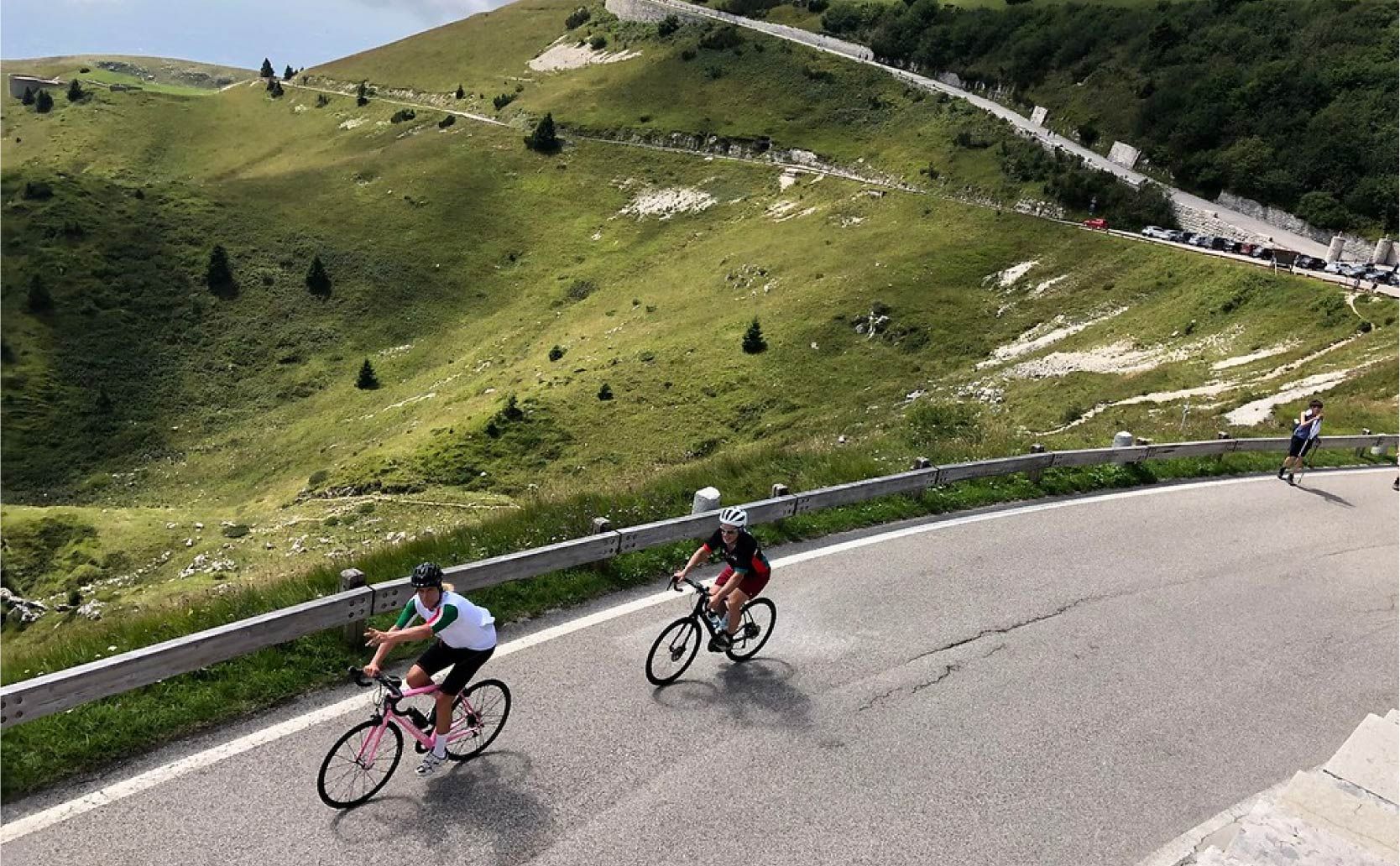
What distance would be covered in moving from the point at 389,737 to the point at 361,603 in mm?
1916

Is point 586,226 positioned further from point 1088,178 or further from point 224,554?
point 224,554

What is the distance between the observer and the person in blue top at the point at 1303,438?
67.1 feet

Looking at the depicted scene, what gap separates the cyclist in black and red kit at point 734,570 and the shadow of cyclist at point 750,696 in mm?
469

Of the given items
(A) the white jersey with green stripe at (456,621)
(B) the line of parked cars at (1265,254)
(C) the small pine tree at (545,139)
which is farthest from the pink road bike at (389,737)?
(C) the small pine tree at (545,139)

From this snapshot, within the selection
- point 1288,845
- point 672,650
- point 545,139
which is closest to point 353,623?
point 672,650

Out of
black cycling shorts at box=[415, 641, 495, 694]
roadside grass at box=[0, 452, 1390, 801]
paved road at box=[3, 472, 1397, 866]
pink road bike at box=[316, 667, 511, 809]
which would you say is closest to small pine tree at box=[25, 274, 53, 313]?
roadside grass at box=[0, 452, 1390, 801]

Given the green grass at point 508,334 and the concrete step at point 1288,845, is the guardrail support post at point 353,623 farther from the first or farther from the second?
the concrete step at point 1288,845

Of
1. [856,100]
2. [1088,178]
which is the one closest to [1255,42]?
[1088,178]

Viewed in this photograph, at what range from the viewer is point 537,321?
73.2 m

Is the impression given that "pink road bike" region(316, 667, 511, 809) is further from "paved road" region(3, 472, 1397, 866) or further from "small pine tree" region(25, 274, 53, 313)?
"small pine tree" region(25, 274, 53, 313)

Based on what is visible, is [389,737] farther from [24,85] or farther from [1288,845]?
[24,85]

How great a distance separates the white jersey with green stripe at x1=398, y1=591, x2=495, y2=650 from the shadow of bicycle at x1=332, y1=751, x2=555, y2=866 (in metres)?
1.18

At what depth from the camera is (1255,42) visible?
90.9 m

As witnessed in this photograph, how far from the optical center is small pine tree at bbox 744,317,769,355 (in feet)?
172
